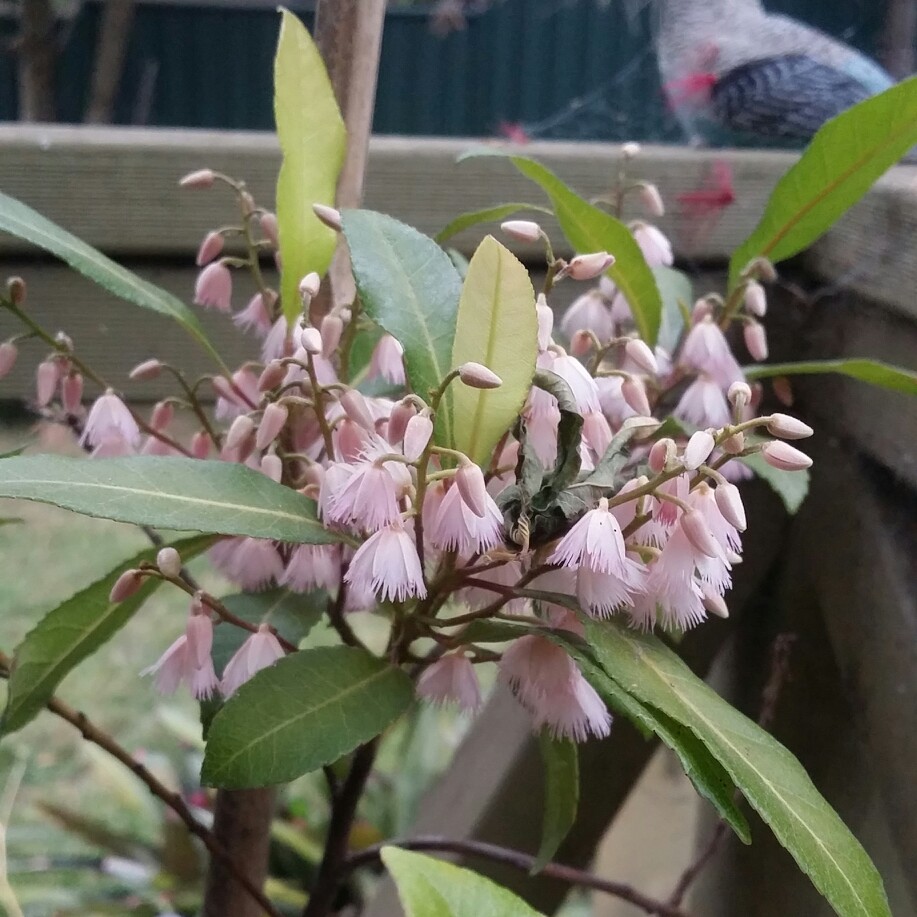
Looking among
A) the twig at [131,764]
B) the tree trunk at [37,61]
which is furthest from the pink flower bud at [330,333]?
the tree trunk at [37,61]

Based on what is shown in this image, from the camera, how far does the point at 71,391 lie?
1.48ft

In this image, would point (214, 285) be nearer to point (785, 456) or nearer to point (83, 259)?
point (83, 259)

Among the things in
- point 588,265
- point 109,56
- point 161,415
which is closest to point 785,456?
point 588,265

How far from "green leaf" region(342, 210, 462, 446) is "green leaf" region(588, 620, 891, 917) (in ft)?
0.38

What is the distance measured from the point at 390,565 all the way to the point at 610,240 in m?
0.25

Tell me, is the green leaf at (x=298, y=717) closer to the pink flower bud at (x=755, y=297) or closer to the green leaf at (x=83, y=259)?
the green leaf at (x=83, y=259)

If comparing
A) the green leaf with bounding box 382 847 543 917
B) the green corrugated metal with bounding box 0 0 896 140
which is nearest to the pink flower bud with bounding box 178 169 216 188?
the green leaf with bounding box 382 847 543 917

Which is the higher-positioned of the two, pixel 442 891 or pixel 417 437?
pixel 417 437

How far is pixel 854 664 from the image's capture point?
1.94 feet

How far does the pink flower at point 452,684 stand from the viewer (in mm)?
379

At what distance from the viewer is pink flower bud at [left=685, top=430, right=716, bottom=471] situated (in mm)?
280

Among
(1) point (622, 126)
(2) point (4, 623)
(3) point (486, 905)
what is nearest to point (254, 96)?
(1) point (622, 126)

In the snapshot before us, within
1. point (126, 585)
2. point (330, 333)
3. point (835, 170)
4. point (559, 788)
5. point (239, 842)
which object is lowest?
point (239, 842)

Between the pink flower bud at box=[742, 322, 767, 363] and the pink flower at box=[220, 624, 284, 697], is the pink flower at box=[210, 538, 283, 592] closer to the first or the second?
the pink flower at box=[220, 624, 284, 697]
